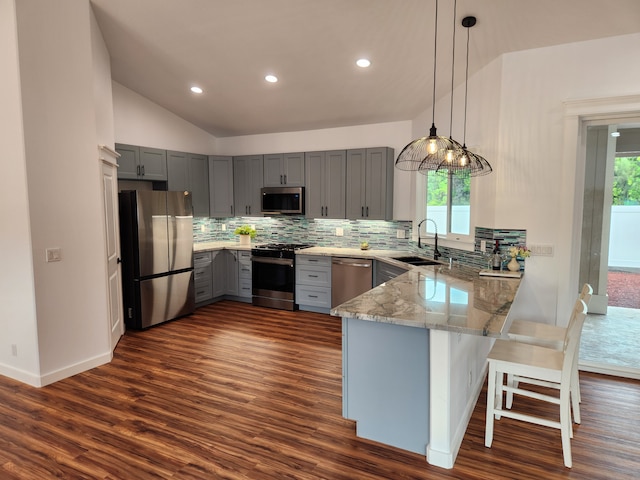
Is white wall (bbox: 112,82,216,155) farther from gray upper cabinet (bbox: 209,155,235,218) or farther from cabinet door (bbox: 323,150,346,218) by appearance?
cabinet door (bbox: 323,150,346,218)

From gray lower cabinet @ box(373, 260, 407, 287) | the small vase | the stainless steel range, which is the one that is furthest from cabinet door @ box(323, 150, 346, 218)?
the small vase

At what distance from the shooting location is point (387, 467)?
228 cm

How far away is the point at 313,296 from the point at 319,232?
114 centimetres

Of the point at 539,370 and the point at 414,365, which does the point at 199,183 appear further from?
the point at 539,370

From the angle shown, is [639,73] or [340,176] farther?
[340,176]

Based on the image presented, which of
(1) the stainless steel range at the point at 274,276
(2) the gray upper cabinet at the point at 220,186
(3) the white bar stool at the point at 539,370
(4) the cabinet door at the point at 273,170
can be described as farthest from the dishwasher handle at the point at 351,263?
(3) the white bar stool at the point at 539,370

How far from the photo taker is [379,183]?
18.0 feet

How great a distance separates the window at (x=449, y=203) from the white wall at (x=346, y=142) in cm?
40

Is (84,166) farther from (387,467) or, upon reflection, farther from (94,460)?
(387,467)

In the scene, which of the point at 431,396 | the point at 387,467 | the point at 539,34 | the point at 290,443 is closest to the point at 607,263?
the point at 539,34

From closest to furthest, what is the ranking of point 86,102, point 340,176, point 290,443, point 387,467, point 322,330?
point 387,467 → point 290,443 → point 86,102 → point 322,330 → point 340,176

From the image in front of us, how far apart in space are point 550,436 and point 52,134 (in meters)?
4.41

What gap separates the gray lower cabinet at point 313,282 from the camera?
5574 mm

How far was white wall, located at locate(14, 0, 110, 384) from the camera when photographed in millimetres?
3184
